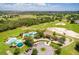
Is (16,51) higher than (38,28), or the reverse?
(38,28)

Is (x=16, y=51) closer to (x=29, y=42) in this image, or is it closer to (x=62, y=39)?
(x=29, y=42)

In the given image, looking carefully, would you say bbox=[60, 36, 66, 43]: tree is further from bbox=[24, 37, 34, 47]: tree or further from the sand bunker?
bbox=[24, 37, 34, 47]: tree

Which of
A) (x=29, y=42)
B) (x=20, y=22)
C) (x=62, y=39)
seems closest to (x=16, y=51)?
(x=29, y=42)

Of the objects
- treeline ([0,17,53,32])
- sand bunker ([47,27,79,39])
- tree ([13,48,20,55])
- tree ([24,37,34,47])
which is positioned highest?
treeline ([0,17,53,32])

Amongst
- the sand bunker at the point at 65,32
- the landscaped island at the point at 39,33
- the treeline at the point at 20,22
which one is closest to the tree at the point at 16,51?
the landscaped island at the point at 39,33

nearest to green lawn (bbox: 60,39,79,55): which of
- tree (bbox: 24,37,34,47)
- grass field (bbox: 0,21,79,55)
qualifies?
grass field (bbox: 0,21,79,55)

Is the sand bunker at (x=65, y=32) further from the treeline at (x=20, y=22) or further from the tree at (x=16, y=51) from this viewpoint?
the tree at (x=16, y=51)

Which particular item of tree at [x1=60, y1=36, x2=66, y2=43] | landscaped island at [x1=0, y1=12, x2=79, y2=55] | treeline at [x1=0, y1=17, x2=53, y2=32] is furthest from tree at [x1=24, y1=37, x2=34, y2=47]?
tree at [x1=60, y1=36, x2=66, y2=43]

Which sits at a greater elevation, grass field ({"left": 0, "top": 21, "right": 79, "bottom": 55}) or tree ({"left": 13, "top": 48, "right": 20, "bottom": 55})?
grass field ({"left": 0, "top": 21, "right": 79, "bottom": 55})
